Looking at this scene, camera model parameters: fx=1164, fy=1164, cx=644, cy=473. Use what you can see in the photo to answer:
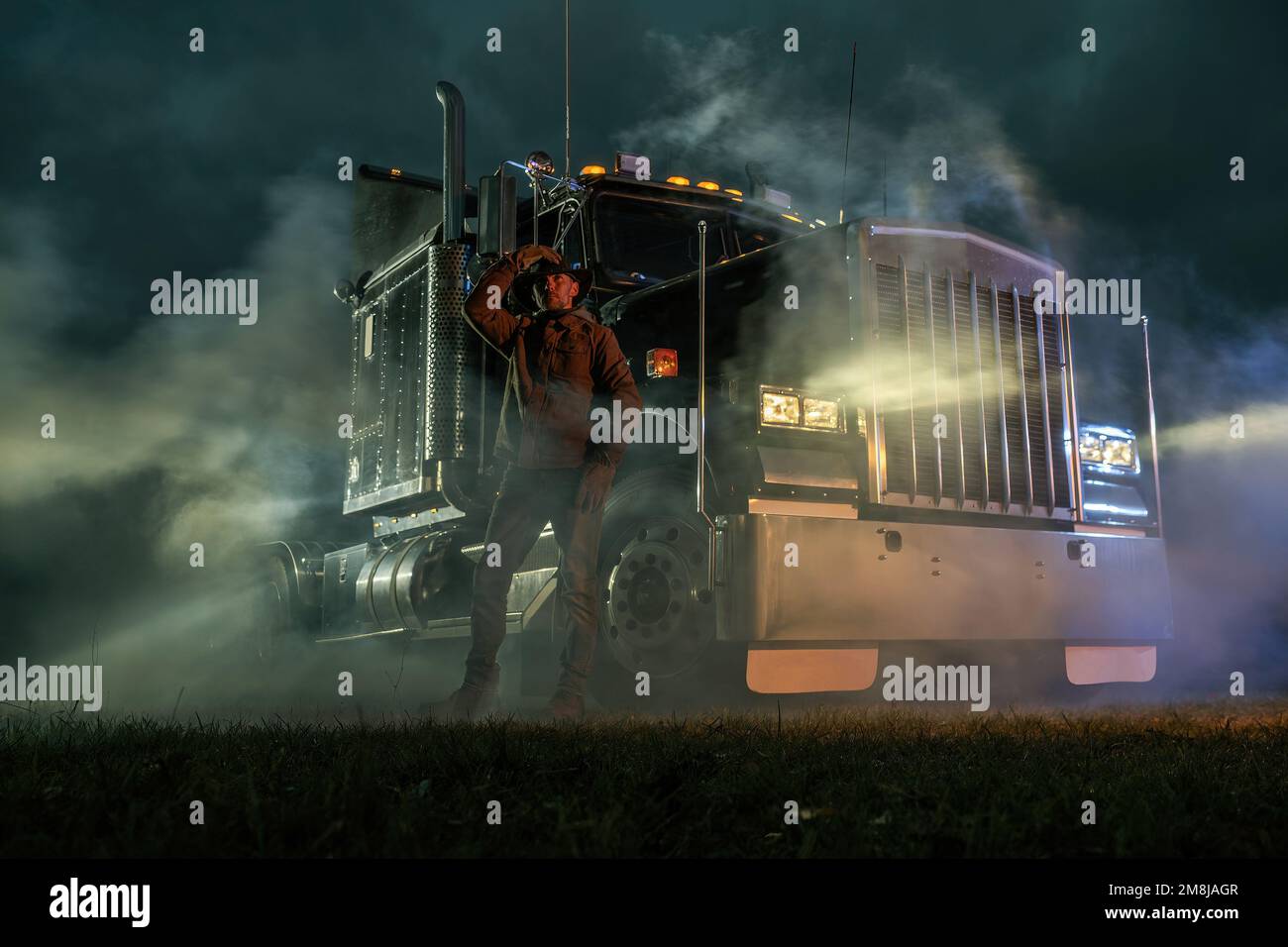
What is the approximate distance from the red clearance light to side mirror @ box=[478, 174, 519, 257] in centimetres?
95

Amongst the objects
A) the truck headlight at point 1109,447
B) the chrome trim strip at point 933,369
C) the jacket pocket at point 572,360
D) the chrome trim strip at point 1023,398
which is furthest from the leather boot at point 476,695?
the truck headlight at point 1109,447

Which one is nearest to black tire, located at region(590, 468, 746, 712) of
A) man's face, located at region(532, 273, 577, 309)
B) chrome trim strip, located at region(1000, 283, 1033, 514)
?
man's face, located at region(532, 273, 577, 309)

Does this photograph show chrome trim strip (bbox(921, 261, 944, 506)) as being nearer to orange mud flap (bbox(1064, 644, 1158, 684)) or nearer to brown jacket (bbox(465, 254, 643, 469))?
orange mud flap (bbox(1064, 644, 1158, 684))

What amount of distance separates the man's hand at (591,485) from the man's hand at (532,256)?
45.5 inches

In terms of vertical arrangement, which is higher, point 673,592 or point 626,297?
point 626,297

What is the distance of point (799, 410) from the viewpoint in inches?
231

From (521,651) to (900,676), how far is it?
2.12 meters

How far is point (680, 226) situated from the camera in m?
7.58

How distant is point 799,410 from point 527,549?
154 centimetres

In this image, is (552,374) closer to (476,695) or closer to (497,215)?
(497,215)

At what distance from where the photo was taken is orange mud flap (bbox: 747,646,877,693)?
5500 millimetres

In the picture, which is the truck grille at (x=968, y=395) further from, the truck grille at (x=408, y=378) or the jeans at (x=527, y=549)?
the truck grille at (x=408, y=378)
